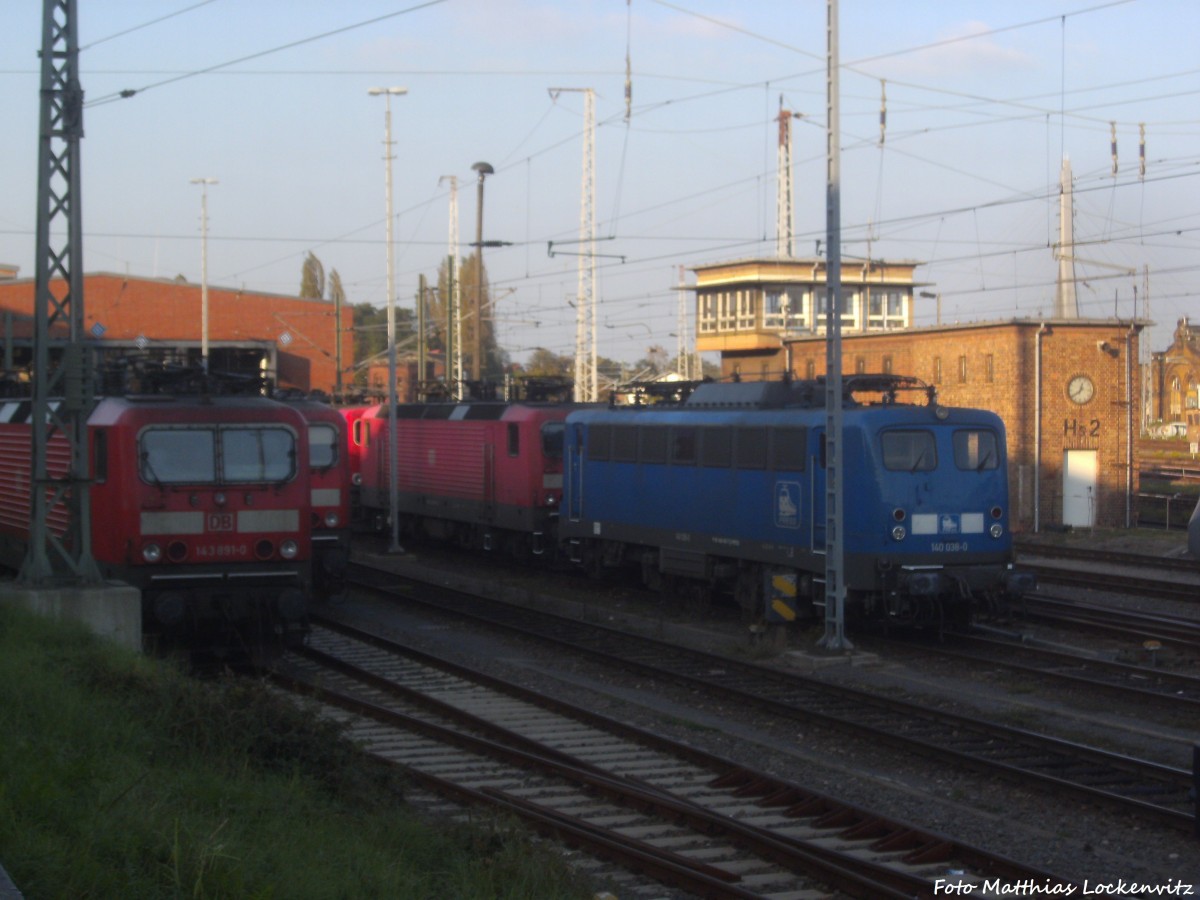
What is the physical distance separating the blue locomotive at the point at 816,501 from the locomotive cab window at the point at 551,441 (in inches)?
158

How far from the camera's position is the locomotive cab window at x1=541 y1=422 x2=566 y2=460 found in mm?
25766

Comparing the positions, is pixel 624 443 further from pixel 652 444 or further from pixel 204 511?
pixel 204 511

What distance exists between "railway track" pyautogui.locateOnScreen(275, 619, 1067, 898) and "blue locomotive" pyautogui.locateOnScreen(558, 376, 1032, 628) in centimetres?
500

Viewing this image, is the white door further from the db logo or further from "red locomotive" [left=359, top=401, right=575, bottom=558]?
the db logo

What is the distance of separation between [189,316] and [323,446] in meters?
41.6

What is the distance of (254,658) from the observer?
14961 millimetres

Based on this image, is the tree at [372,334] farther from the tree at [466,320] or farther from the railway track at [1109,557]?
the railway track at [1109,557]

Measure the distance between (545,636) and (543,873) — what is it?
10846 millimetres

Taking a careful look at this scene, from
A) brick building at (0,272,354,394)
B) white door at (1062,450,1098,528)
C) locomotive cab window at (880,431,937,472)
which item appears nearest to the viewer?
locomotive cab window at (880,431,937,472)

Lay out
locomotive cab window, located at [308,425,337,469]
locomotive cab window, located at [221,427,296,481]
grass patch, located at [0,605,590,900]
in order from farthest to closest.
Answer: locomotive cab window, located at [308,425,337,469], locomotive cab window, located at [221,427,296,481], grass patch, located at [0,605,590,900]

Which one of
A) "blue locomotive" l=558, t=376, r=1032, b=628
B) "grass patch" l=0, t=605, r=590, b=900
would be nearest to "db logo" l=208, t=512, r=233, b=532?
"grass patch" l=0, t=605, r=590, b=900

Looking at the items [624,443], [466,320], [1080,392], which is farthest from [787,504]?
[466,320]

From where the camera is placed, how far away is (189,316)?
59000 millimetres

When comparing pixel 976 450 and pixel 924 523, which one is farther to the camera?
pixel 976 450
